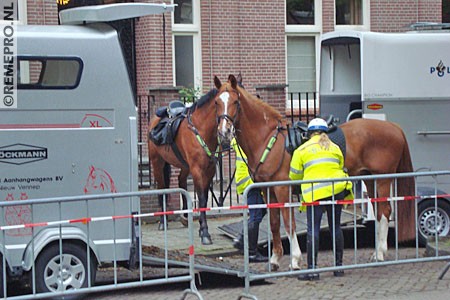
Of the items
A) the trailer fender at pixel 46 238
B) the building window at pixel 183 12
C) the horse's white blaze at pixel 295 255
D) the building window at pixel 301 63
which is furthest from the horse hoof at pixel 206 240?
the building window at pixel 301 63

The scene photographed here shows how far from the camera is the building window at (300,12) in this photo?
19.4 metres

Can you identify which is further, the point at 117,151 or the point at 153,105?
the point at 153,105

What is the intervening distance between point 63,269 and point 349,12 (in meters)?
12.4

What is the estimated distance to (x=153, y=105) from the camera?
1530cm

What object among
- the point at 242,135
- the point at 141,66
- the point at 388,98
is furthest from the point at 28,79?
the point at 141,66

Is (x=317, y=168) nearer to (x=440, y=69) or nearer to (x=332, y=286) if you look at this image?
(x=332, y=286)

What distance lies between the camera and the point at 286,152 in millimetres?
11102

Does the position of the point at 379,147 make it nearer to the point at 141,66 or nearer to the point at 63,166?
the point at 63,166

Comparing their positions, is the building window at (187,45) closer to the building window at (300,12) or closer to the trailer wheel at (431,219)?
the building window at (300,12)

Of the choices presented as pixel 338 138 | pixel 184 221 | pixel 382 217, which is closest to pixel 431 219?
pixel 382 217

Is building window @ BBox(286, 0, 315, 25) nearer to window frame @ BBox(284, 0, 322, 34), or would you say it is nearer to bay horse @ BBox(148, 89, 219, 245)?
window frame @ BBox(284, 0, 322, 34)

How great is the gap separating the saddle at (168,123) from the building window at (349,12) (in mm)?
7068

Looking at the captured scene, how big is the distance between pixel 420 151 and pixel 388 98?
0.94 meters

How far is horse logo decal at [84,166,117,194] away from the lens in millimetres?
9805
